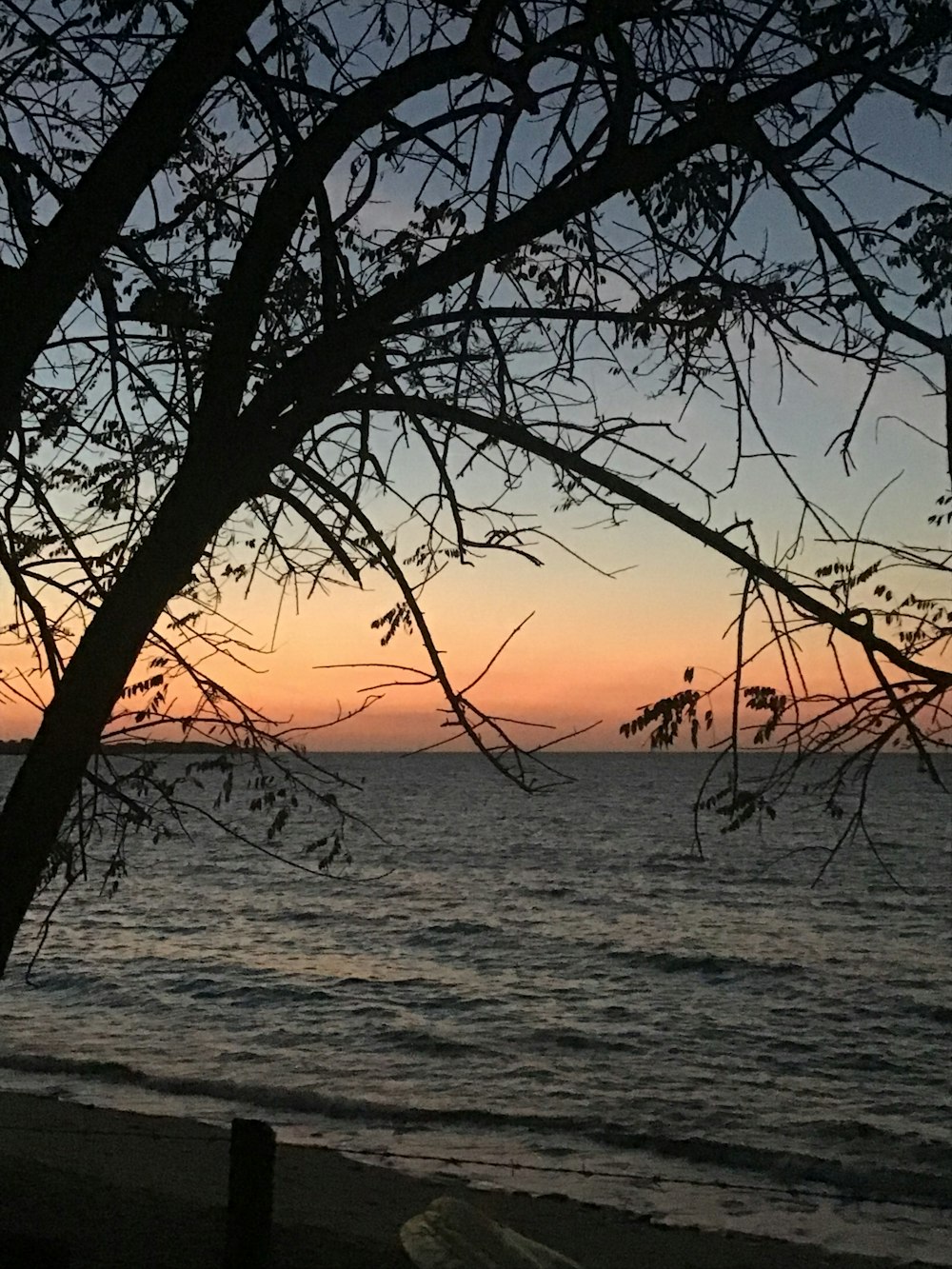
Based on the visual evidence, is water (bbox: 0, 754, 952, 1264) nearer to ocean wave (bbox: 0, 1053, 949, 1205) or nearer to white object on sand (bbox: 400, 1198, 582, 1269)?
ocean wave (bbox: 0, 1053, 949, 1205)

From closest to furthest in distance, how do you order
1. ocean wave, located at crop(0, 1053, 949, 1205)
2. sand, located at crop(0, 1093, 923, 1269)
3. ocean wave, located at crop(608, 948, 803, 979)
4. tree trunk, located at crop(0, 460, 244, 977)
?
tree trunk, located at crop(0, 460, 244, 977) < sand, located at crop(0, 1093, 923, 1269) < ocean wave, located at crop(0, 1053, 949, 1205) < ocean wave, located at crop(608, 948, 803, 979)

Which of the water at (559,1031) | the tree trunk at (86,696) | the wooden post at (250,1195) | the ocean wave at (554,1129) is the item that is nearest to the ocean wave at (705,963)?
the water at (559,1031)

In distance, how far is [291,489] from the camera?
6832mm

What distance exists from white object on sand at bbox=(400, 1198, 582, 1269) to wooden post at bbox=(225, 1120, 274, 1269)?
667 millimetres

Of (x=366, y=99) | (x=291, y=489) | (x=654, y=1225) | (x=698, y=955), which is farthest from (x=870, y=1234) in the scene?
(x=698, y=955)

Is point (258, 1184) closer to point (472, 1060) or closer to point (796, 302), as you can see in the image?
point (796, 302)

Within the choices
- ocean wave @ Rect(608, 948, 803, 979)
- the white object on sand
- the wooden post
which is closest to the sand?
the wooden post

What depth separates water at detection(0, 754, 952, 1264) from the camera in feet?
48.5

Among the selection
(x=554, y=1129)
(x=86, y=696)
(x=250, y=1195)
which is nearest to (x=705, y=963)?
(x=554, y=1129)

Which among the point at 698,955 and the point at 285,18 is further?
the point at 698,955

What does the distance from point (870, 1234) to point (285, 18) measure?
1202cm

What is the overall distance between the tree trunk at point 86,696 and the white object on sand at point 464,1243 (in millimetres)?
2273

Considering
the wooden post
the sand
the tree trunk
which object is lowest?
the sand

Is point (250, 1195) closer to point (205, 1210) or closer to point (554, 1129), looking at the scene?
point (205, 1210)
